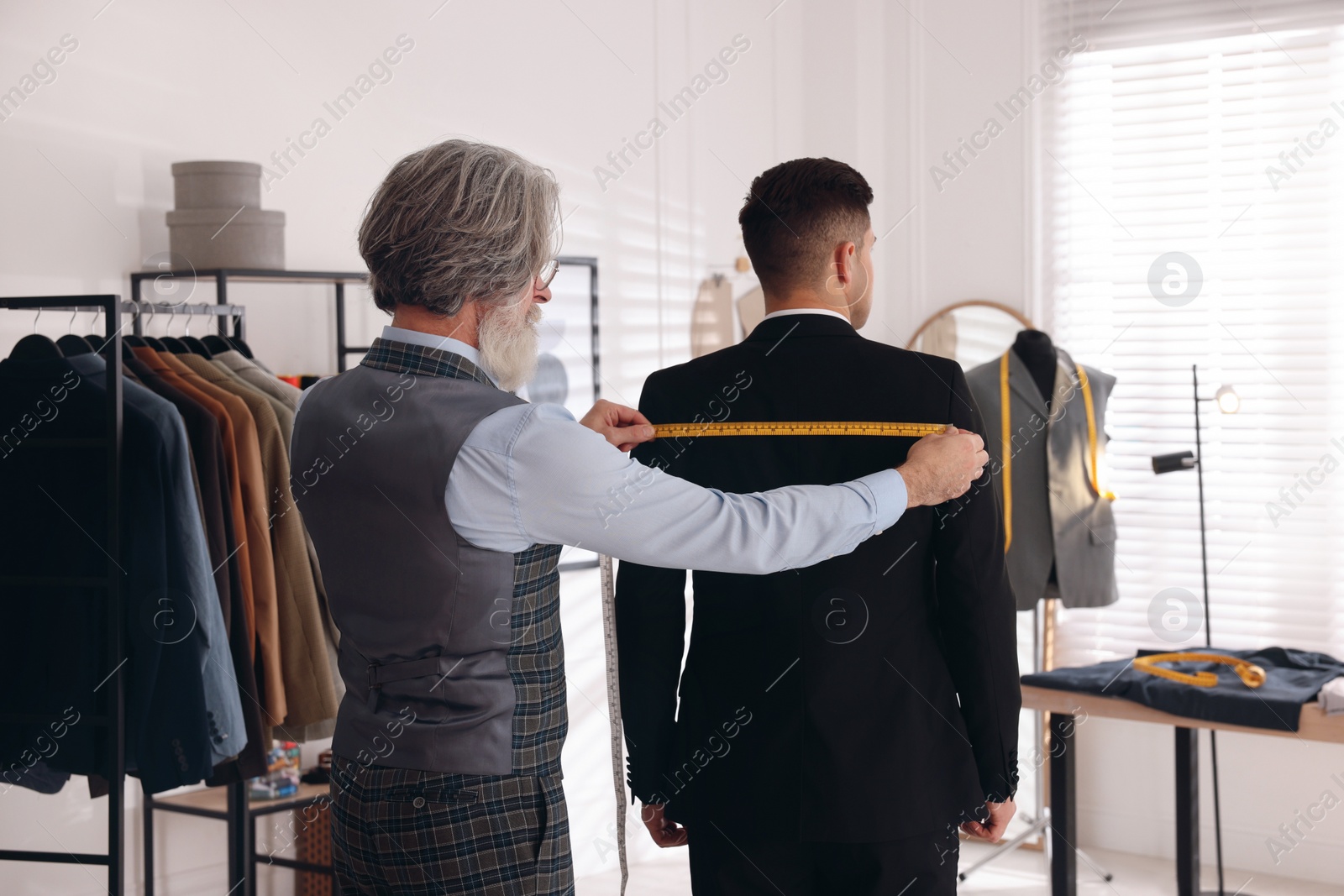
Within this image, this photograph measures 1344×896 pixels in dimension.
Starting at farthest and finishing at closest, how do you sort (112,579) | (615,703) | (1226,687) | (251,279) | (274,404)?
(251,279), (1226,687), (274,404), (112,579), (615,703)

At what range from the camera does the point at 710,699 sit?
1730 mm

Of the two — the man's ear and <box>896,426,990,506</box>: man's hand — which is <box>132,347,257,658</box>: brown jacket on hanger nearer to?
the man's ear

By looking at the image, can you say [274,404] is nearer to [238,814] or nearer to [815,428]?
[238,814]

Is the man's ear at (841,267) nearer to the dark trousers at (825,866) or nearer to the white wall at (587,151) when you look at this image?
the dark trousers at (825,866)

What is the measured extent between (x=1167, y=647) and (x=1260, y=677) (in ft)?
4.58

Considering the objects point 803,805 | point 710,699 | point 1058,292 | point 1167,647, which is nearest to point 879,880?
point 803,805

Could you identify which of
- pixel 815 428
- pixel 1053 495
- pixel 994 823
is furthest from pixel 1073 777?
pixel 815 428

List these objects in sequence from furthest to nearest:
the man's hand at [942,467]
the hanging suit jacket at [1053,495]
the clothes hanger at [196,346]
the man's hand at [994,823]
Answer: the hanging suit jacket at [1053,495]
the clothes hanger at [196,346]
the man's hand at [994,823]
the man's hand at [942,467]

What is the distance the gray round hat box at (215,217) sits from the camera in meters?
2.79

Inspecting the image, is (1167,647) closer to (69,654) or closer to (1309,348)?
(1309,348)

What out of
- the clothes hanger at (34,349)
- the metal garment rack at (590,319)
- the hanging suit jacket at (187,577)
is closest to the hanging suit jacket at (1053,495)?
the metal garment rack at (590,319)

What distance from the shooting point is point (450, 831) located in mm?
1368

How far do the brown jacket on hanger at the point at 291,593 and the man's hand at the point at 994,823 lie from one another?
1.44 meters

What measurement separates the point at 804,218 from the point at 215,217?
1.70 meters
